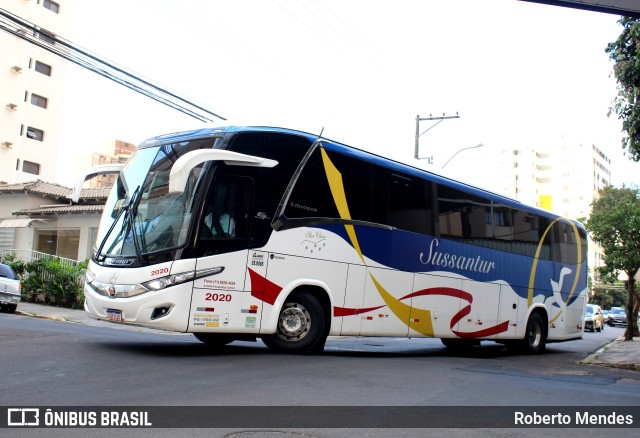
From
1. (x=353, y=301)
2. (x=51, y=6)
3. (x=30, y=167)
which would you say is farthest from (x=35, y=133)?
(x=353, y=301)

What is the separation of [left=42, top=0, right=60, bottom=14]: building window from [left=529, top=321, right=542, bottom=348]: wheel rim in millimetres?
54562

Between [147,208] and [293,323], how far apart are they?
295cm

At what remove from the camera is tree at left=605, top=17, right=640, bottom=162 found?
11.7m

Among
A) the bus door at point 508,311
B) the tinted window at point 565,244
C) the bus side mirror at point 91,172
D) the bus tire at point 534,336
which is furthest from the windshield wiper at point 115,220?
the tinted window at point 565,244

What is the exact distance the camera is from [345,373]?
340 inches

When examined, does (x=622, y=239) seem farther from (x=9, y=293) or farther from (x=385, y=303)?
(x=9, y=293)

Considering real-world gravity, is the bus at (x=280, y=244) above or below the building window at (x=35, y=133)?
below

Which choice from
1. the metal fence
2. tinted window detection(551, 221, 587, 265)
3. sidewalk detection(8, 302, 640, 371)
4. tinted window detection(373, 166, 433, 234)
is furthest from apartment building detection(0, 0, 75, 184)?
tinted window detection(373, 166, 433, 234)

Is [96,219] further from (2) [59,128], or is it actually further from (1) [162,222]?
(2) [59,128]

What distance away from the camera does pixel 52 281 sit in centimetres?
2334

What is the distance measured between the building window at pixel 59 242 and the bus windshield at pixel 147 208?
63.3ft

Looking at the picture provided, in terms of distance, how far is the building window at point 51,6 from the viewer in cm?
5738

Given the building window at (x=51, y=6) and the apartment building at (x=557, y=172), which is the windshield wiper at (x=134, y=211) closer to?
the building window at (x=51, y=6)

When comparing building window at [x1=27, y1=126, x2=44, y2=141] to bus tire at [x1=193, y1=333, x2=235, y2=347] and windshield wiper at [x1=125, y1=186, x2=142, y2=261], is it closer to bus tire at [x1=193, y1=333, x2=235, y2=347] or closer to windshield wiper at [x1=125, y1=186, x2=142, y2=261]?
bus tire at [x1=193, y1=333, x2=235, y2=347]
